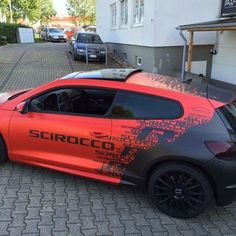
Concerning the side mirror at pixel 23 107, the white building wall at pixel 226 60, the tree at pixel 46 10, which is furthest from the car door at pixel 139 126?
the tree at pixel 46 10

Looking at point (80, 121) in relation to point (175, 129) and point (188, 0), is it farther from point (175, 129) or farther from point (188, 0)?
point (188, 0)

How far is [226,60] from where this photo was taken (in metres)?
10.7

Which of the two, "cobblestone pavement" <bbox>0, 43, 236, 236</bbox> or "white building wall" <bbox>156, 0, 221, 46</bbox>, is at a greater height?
"white building wall" <bbox>156, 0, 221, 46</bbox>

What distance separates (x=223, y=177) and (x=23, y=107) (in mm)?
2623

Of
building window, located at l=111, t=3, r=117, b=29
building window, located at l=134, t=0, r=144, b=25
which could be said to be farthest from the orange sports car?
building window, located at l=111, t=3, r=117, b=29

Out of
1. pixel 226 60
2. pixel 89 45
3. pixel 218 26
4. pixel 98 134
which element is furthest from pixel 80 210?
pixel 89 45

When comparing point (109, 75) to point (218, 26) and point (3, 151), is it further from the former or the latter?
point (218, 26)

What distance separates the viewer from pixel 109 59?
18875 mm

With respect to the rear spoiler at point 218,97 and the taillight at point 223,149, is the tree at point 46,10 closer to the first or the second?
the rear spoiler at point 218,97

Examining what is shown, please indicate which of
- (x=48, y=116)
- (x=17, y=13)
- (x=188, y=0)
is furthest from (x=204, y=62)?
(x=17, y=13)

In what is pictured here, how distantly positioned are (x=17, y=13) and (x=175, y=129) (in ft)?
153

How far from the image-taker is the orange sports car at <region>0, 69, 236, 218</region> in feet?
11.9

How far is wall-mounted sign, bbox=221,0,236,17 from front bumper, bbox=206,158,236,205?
24.6 feet

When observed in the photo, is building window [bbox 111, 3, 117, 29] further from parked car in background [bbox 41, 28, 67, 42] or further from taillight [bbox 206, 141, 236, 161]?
parked car in background [bbox 41, 28, 67, 42]
